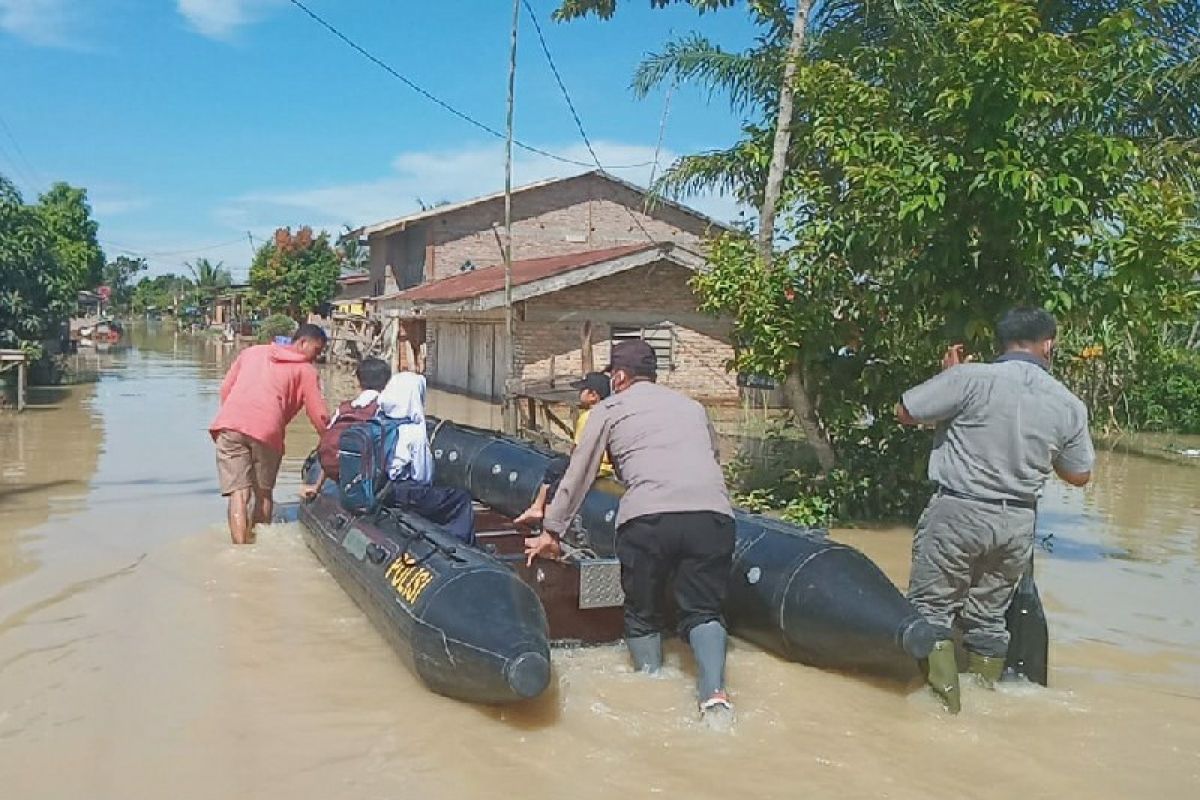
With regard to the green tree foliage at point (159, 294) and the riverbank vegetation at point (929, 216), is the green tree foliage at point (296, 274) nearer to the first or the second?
the riverbank vegetation at point (929, 216)

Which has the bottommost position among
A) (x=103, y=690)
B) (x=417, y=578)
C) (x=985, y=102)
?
(x=103, y=690)

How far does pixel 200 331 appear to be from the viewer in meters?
74.4

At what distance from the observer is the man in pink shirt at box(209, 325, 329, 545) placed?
7773mm

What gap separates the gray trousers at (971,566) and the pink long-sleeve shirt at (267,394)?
→ 4279 millimetres

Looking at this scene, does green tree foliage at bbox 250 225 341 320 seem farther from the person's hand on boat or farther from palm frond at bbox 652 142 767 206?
the person's hand on boat

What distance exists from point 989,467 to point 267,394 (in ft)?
16.2

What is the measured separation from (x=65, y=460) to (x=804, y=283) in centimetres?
884

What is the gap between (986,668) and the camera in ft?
17.0

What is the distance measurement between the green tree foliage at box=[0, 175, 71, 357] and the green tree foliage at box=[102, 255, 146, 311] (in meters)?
90.4

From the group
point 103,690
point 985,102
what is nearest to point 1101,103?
point 985,102

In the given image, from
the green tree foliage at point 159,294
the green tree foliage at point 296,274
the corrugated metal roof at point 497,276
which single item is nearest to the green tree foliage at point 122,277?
the green tree foliage at point 159,294

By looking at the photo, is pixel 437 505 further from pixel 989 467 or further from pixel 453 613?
pixel 989 467

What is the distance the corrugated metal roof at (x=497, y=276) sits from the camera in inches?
746

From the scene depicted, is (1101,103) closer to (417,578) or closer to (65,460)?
(417,578)
